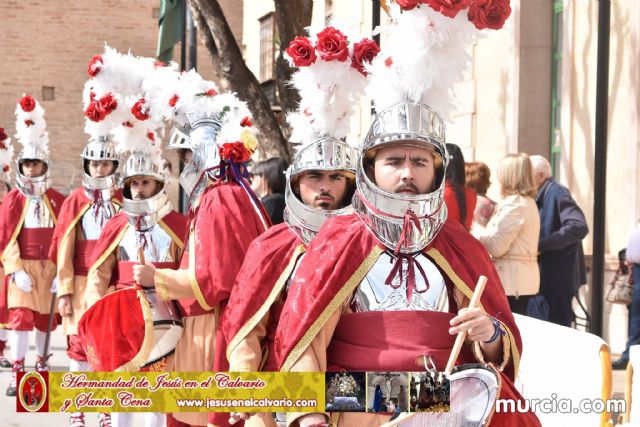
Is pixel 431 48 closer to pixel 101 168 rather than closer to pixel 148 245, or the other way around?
pixel 148 245

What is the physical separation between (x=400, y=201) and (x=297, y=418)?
2.57 ft

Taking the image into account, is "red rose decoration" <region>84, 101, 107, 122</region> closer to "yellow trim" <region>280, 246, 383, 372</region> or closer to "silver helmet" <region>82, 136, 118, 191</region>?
"silver helmet" <region>82, 136, 118, 191</region>

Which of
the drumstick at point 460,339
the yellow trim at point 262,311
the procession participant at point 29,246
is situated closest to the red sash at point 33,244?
the procession participant at point 29,246

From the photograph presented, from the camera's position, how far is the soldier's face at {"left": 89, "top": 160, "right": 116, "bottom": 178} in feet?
33.9

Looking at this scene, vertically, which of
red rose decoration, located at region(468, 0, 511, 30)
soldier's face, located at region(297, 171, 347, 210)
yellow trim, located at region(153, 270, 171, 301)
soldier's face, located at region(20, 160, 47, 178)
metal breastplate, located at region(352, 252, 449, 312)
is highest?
soldier's face, located at region(20, 160, 47, 178)

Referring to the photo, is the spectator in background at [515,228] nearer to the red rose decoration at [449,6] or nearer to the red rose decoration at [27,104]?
the red rose decoration at [449,6]

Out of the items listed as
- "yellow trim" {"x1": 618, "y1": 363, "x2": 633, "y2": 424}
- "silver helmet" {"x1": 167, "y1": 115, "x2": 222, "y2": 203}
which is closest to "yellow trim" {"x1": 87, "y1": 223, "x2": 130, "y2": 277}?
"silver helmet" {"x1": 167, "y1": 115, "x2": 222, "y2": 203}

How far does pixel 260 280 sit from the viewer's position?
5.47m

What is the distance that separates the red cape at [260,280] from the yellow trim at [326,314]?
103 centimetres

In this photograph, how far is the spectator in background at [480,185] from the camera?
31.8 feet

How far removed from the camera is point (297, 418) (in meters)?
4.21

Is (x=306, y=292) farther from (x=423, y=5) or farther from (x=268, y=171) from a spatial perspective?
(x=268, y=171)

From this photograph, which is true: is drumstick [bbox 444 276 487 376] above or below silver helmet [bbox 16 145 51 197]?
below

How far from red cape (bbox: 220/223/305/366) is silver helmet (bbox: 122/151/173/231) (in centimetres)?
269
